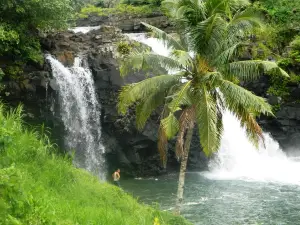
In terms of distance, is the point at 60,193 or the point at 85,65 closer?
the point at 60,193

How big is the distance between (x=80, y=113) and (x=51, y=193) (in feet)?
50.3

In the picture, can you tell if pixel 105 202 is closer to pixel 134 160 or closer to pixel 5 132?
pixel 5 132

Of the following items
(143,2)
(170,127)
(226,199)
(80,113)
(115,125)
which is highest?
(143,2)

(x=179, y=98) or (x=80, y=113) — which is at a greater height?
(x=179, y=98)

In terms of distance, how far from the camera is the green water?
15.2m

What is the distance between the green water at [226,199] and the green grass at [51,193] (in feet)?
18.9

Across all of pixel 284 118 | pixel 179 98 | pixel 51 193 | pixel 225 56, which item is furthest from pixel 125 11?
pixel 51 193

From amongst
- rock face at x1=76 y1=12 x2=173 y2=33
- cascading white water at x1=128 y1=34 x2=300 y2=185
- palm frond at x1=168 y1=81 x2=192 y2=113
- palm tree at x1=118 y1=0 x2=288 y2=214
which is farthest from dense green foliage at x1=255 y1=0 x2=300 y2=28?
palm frond at x1=168 y1=81 x2=192 y2=113

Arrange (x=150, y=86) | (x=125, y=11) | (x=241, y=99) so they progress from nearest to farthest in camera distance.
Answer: (x=241, y=99) → (x=150, y=86) → (x=125, y=11)

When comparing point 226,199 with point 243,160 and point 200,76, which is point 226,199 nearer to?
point 200,76

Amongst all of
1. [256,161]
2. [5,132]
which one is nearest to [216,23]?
[5,132]

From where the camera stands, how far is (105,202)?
917 centimetres

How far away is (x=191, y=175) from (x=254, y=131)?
11.6 m

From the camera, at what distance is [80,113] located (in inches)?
901
